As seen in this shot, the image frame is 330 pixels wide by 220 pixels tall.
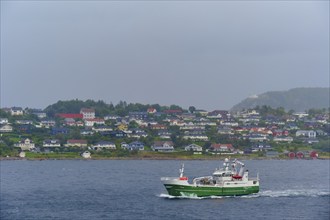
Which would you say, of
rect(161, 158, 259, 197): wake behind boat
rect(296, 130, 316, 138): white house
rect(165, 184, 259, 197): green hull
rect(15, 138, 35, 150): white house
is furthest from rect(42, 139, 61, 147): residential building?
rect(165, 184, 259, 197): green hull

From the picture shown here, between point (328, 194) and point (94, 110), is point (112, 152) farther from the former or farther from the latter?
point (328, 194)

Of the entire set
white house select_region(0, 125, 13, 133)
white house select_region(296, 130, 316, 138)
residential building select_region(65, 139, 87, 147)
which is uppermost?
white house select_region(0, 125, 13, 133)

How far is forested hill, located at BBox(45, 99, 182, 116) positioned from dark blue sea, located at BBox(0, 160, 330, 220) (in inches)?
2398

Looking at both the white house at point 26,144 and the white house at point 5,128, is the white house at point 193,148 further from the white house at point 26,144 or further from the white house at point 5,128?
the white house at point 5,128

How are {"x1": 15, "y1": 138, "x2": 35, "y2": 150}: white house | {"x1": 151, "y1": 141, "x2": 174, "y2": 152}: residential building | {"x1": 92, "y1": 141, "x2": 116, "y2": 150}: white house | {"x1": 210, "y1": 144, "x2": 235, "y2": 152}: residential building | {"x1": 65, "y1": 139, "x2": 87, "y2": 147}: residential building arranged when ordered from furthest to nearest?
{"x1": 210, "y1": 144, "x2": 235, "y2": 152}: residential building < {"x1": 65, "y1": 139, "x2": 87, "y2": 147}: residential building < {"x1": 151, "y1": 141, "x2": 174, "y2": 152}: residential building < {"x1": 92, "y1": 141, "x2": 116, "y2": 150}: white house < {"x1": 15, "y1": 138, "x2": 35, "y2": 150}: white house

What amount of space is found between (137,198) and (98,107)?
9098cm

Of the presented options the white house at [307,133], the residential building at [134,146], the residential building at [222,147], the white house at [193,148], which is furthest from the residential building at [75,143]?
the white house at [307,133]

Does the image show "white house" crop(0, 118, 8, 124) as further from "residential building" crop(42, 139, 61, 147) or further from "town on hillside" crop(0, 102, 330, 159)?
"residential building" crop(42, 139, 61, 147)

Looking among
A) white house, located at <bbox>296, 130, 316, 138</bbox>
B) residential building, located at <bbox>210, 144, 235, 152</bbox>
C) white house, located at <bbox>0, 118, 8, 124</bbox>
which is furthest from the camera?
white house, located at <bbox>296, 130, 316, 138</bbox>

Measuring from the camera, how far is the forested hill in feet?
427

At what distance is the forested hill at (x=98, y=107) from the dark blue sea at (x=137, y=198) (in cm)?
6091

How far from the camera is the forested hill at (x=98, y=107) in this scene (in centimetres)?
13000

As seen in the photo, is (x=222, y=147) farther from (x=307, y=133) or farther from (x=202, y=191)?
(x=202, y=191)

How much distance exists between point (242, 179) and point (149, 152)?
1964 inches
